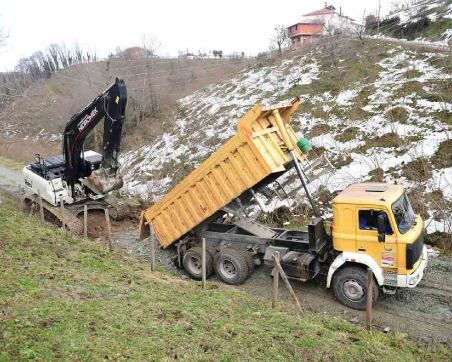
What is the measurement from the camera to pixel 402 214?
7.89 metres

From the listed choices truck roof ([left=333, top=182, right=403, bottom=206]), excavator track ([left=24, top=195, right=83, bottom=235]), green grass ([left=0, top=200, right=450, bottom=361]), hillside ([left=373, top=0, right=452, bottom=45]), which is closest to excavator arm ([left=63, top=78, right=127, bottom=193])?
excavator track ([left=24, top=195, right=83, bottom=235])

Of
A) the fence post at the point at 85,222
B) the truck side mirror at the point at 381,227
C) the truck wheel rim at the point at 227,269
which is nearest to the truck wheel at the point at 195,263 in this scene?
the truck wheel rim at the point at 227,269

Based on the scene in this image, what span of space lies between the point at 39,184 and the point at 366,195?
9.96 meters

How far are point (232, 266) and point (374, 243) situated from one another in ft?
10.5

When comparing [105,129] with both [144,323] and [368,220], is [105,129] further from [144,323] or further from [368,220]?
[368,220]

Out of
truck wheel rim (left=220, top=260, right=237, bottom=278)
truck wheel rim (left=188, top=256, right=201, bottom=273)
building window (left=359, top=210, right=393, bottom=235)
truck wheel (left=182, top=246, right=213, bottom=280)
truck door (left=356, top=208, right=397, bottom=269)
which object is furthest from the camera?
truck wheel rim (left=188, top=256, right=201, bottom=273)

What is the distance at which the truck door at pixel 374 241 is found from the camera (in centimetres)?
771

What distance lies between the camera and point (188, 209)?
9.98 m

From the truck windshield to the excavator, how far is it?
24.0ft

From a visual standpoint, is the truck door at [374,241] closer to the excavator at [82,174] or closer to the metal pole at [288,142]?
the metal pole at [288,142]

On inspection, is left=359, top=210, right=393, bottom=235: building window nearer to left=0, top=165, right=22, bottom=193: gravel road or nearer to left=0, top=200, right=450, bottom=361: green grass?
left=0, top=200, right=450, bottom=361: green grass

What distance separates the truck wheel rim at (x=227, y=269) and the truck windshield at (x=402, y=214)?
3678mm

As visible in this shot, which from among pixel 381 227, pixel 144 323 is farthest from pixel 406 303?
pixel 144 323

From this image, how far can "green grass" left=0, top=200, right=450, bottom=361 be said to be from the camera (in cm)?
539
